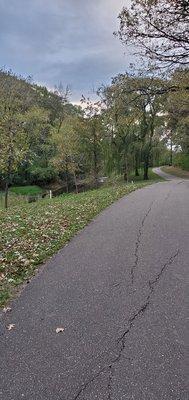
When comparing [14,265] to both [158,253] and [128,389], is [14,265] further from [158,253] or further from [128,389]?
[128,389]

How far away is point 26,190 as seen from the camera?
1690 inches

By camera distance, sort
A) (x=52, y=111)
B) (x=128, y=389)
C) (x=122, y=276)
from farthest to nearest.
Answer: (x=52, y=111)
(x=122, y=276)
(x=128, y=389)

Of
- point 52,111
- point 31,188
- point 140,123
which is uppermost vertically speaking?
point 52,111

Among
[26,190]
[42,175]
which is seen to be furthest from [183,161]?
[26,190]

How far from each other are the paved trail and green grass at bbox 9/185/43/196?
3364cm

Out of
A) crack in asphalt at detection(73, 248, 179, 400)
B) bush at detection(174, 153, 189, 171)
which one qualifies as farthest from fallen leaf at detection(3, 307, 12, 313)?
bush at detection(174, 153, 189, 171)

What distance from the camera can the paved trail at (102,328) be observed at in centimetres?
371

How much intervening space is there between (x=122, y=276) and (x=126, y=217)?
577cm

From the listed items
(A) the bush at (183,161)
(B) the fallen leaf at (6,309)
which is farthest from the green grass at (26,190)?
(B) the fallen leaf at (6,309)

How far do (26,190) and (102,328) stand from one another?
3902 cm

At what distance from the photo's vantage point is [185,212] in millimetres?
12930

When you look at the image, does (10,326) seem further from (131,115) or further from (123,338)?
(131,115)

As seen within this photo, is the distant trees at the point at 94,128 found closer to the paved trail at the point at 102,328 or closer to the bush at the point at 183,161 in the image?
the bush at the point at 183,161

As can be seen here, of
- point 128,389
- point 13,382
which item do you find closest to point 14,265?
point 13,382
